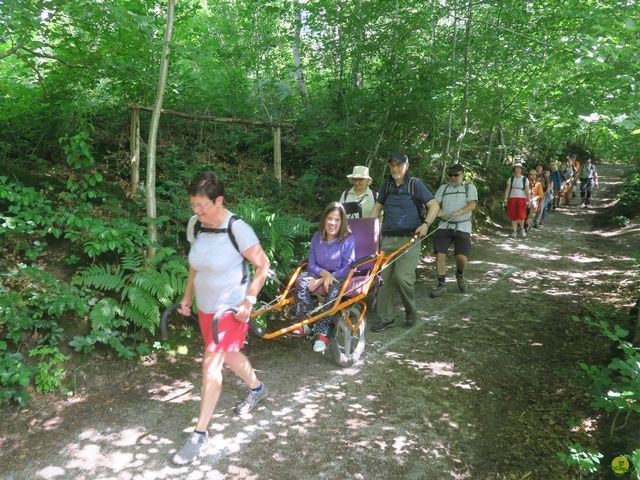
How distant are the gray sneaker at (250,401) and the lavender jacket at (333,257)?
1406 mm

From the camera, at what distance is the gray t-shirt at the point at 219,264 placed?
3152 millimetres

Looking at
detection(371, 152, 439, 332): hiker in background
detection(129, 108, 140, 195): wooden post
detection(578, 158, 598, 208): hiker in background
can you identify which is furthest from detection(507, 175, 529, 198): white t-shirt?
detection(129, 108, 140, 195): wooden post

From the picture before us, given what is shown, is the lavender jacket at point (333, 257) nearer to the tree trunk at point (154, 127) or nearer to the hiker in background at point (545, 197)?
the tree trunk at point (154, 127)

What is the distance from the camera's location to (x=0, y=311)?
3822 mm

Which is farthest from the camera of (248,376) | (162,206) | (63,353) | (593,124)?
(162,206)

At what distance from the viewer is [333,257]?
4715 millimetres

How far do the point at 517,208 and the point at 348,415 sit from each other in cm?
987

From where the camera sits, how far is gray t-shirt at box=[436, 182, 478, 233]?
700 centimetres

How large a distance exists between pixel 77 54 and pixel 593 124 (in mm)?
6016

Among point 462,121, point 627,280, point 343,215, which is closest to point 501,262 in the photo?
point 627,280

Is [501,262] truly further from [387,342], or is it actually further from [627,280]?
[387,342]

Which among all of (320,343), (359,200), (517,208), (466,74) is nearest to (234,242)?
(320,343)

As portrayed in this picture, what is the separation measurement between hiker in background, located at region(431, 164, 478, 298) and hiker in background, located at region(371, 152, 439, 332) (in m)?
1.28

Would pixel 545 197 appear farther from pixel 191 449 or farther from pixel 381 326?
pixel 191 449
